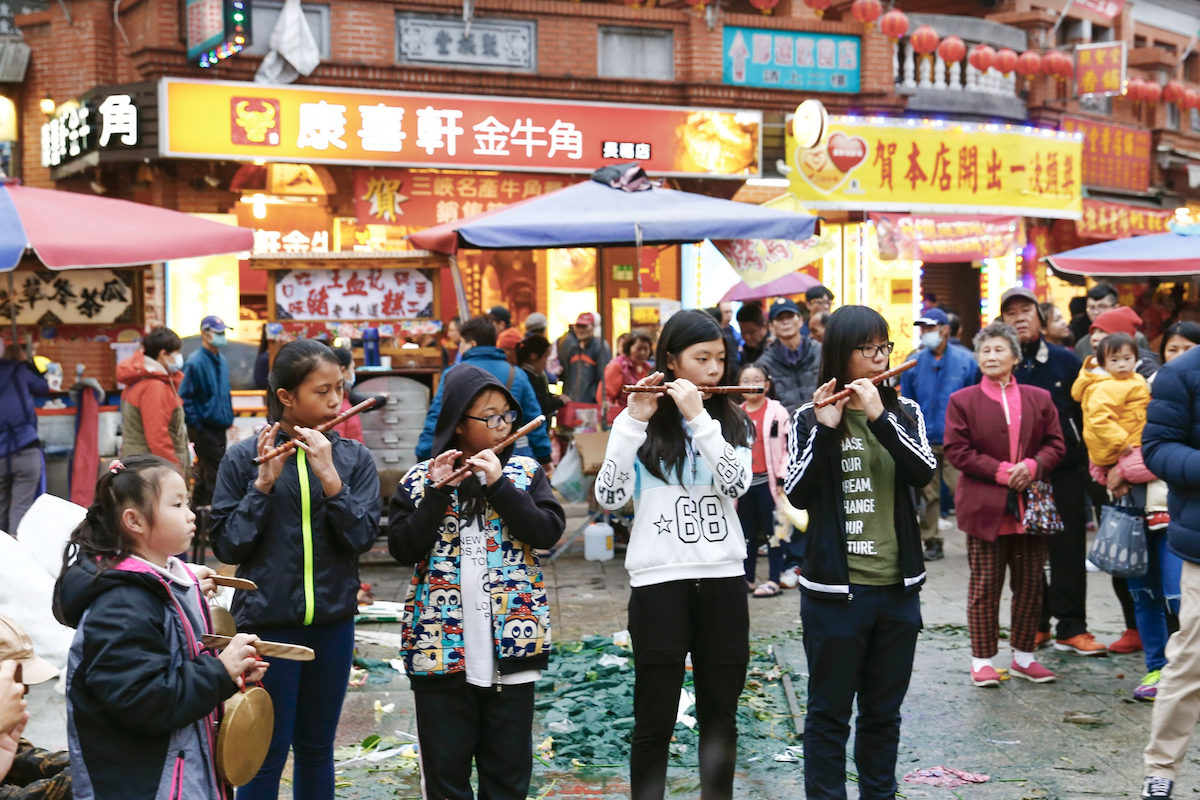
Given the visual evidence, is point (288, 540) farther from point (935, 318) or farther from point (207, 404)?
point (935, 318)

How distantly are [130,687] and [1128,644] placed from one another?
5.58 m

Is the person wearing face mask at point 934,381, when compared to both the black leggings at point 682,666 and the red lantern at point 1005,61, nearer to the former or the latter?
the black leggings at point 682,666

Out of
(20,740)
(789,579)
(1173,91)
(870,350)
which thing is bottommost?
(789,579)

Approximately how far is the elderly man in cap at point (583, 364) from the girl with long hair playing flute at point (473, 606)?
691cm

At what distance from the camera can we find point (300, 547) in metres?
3.59

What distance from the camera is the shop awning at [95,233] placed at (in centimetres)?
629

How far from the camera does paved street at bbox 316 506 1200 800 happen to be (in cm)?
454

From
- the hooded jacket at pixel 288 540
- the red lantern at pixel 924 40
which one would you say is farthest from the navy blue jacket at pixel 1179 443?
the red lantern at pixel 924 40

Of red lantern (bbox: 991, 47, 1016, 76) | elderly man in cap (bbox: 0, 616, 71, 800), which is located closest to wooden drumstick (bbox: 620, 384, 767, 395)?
elderly man in cap (bbox: 0, 616, 71, 800)

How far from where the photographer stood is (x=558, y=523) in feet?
11.7

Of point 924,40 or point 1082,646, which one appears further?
point 924,40

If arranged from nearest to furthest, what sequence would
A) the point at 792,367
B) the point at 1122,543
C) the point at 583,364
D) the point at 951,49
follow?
the point at 1122,543 → the point at 792,367 → the point at 583,364 → the point at 951,49

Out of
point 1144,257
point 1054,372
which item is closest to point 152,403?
point 1054,372

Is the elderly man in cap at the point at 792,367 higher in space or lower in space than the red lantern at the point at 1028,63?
lower
